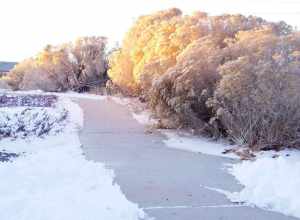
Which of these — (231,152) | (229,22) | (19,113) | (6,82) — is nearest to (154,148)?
(231,152)

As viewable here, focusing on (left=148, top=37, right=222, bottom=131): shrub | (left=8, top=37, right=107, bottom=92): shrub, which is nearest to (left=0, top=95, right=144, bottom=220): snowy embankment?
(left=148, top=37, right=222, bottom=131): shrub

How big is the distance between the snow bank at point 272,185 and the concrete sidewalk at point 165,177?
0.21 metres

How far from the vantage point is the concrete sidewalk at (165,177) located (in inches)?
299

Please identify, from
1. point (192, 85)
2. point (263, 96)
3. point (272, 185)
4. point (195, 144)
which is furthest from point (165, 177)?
point (192, 85)

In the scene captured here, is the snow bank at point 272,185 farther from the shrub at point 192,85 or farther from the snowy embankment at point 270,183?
the shrub at point 192,85

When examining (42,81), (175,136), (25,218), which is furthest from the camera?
(42,81)

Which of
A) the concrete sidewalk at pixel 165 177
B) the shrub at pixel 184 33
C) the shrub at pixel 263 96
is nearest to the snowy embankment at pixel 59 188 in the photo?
the concrete sidewalk at pixel 165 177

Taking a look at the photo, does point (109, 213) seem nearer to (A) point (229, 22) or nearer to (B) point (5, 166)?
(B) point (5, 166)

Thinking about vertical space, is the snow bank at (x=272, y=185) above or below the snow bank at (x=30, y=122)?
above

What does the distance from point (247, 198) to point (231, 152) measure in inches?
198

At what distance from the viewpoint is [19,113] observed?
24703 millimetres

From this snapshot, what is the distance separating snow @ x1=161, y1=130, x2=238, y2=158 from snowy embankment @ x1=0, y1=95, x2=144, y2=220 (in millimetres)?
2609

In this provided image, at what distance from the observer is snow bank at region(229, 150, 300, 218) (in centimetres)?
775

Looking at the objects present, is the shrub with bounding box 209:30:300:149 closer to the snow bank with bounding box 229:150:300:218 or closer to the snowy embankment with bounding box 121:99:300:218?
the snowy embankment with bounding box 121:99:300:218
